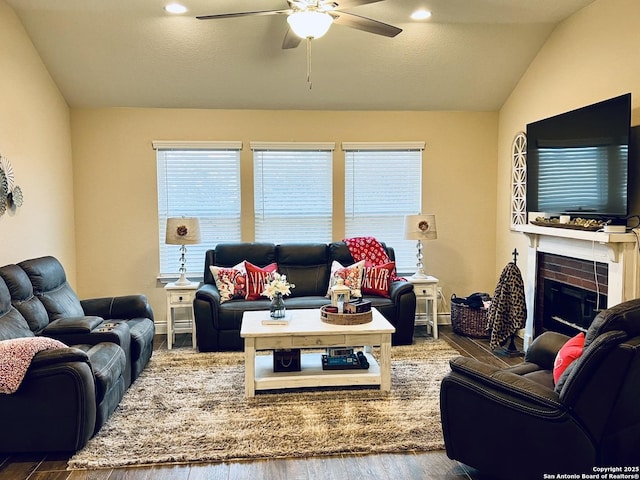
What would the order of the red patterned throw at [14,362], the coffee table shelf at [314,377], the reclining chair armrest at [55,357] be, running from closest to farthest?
the red patterned throw at [14,362] → the reclining chair armrest at [55,357] → the coffee table shelf at [314,377]

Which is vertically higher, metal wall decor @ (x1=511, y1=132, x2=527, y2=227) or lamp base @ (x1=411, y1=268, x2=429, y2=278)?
metal wall decor @ (x1=511, y1=132, x2=527, y2=227)

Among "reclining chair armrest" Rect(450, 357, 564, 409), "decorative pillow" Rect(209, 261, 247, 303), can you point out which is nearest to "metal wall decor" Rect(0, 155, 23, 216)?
"decorative pillow" Rect(209, 261, 247, 303)

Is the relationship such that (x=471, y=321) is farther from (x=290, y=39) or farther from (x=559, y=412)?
(x=290, y=39)

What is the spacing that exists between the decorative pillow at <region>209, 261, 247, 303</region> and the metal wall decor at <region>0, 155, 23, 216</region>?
183cm

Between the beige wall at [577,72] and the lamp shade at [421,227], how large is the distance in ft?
3.11

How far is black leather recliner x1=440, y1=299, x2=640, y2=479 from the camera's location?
7.01 ft

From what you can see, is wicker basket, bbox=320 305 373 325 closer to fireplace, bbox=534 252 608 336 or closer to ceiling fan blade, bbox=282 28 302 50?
fireplace, bbox=534 252 608 336

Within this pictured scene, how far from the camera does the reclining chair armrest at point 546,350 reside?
9.96ft

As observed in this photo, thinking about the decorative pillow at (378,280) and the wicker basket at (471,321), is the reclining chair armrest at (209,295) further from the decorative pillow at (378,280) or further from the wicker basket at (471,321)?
the wicker basket at (471,321)

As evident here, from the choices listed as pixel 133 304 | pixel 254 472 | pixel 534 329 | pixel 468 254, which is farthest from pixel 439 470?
pixel 468 254

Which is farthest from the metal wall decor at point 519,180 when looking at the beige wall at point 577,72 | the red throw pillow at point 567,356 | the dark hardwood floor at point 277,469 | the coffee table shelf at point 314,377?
the dark hardwood floor at point 277,469

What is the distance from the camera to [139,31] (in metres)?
4.45

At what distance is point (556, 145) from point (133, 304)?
13.0ft

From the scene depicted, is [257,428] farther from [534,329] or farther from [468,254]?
[468,254]
